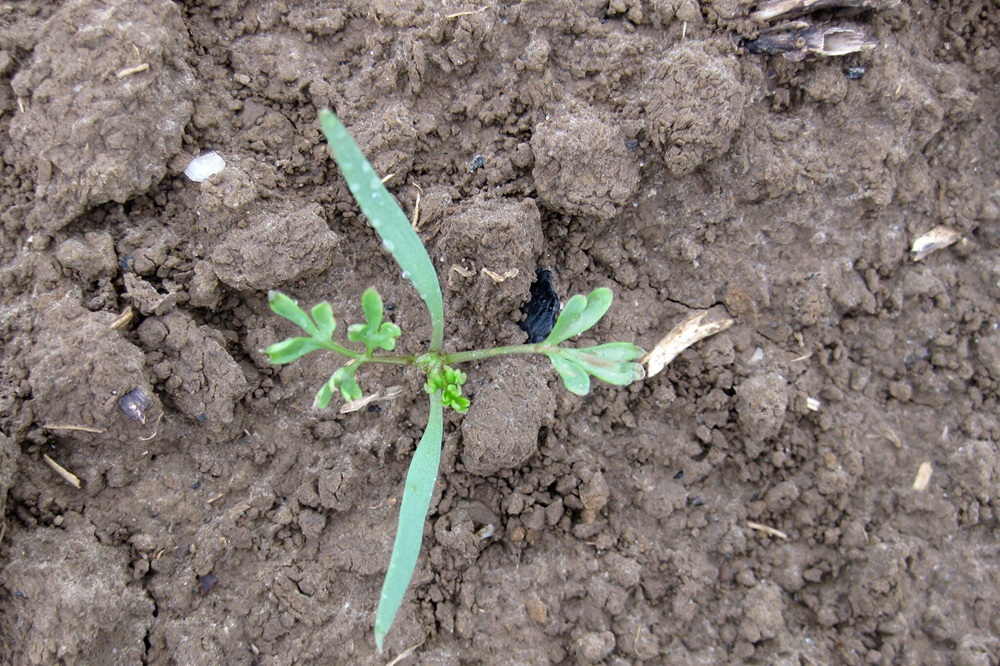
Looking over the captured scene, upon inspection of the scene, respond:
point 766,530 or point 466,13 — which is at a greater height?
point 466,13

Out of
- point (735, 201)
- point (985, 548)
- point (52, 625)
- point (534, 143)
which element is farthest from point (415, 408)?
point (985, 548)

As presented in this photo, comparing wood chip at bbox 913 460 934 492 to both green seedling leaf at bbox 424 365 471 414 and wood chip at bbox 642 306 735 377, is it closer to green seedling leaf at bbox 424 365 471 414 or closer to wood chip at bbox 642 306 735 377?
wood chip at bbox 642 306 735 377

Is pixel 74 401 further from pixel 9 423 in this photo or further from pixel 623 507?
pixel 623 507

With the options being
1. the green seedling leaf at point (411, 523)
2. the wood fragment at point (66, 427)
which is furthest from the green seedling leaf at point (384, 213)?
the wood fragment at point (66, 427)

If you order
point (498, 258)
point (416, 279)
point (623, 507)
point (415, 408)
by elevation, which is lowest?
point (623, 507)

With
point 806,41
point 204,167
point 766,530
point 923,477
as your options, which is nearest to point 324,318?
point 204,167

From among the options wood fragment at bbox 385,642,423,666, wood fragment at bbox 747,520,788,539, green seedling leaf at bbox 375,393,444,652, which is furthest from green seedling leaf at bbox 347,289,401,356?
wood fragment at bbox 747,520,788,539

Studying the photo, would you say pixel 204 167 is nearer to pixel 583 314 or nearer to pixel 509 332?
pixel 509 332

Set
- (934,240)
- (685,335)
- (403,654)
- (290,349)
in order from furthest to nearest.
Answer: (934,240)
(685,335)
(403,654)
(290,349)
